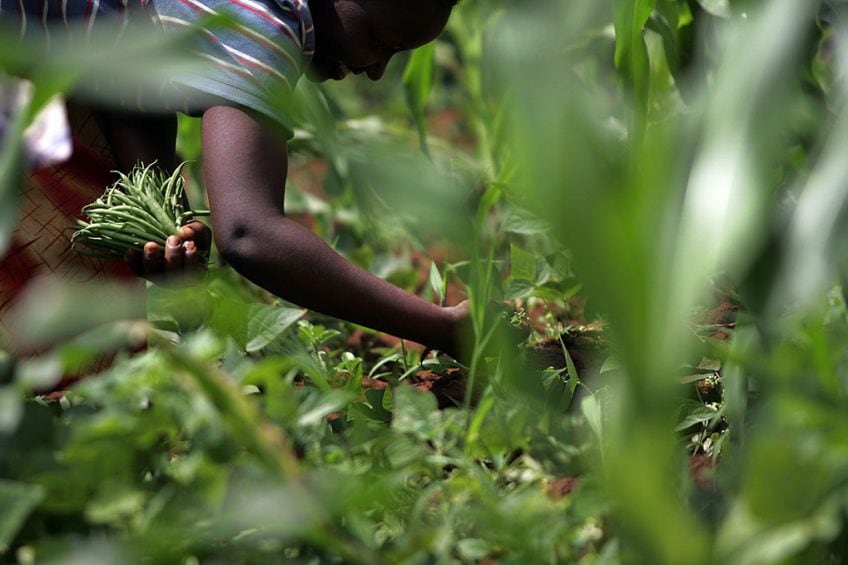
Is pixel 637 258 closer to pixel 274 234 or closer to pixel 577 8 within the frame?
pixel 577 8

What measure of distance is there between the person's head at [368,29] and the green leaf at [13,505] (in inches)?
25.6

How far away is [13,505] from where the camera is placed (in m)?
0.72

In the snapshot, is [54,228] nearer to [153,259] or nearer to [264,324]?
[153,259]

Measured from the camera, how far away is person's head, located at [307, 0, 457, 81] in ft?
3.92

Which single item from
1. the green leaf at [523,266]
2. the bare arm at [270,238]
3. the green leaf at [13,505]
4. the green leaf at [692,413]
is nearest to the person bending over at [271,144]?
the bare arm at [270,238]

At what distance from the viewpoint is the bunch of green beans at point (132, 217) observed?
1159 mm

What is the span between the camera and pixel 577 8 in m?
0.98

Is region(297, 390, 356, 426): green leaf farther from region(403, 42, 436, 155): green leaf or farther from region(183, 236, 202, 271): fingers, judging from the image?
region(403, 42, 436, 155): green leaf

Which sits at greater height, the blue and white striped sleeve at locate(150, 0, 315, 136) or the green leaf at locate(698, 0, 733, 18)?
the blue and white striped sleeve at locate(150, 0, 315, 136)

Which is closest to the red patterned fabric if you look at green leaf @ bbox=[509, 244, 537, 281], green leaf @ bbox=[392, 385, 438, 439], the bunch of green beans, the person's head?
the bunch of green beans

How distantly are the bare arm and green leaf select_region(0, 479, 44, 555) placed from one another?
16.6 inches

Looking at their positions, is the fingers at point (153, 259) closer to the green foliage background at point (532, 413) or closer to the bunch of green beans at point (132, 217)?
the bunch of green beans at point (132, 217)

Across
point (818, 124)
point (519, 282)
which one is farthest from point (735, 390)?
point (818, 124)

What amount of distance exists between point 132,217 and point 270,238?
0.16m
